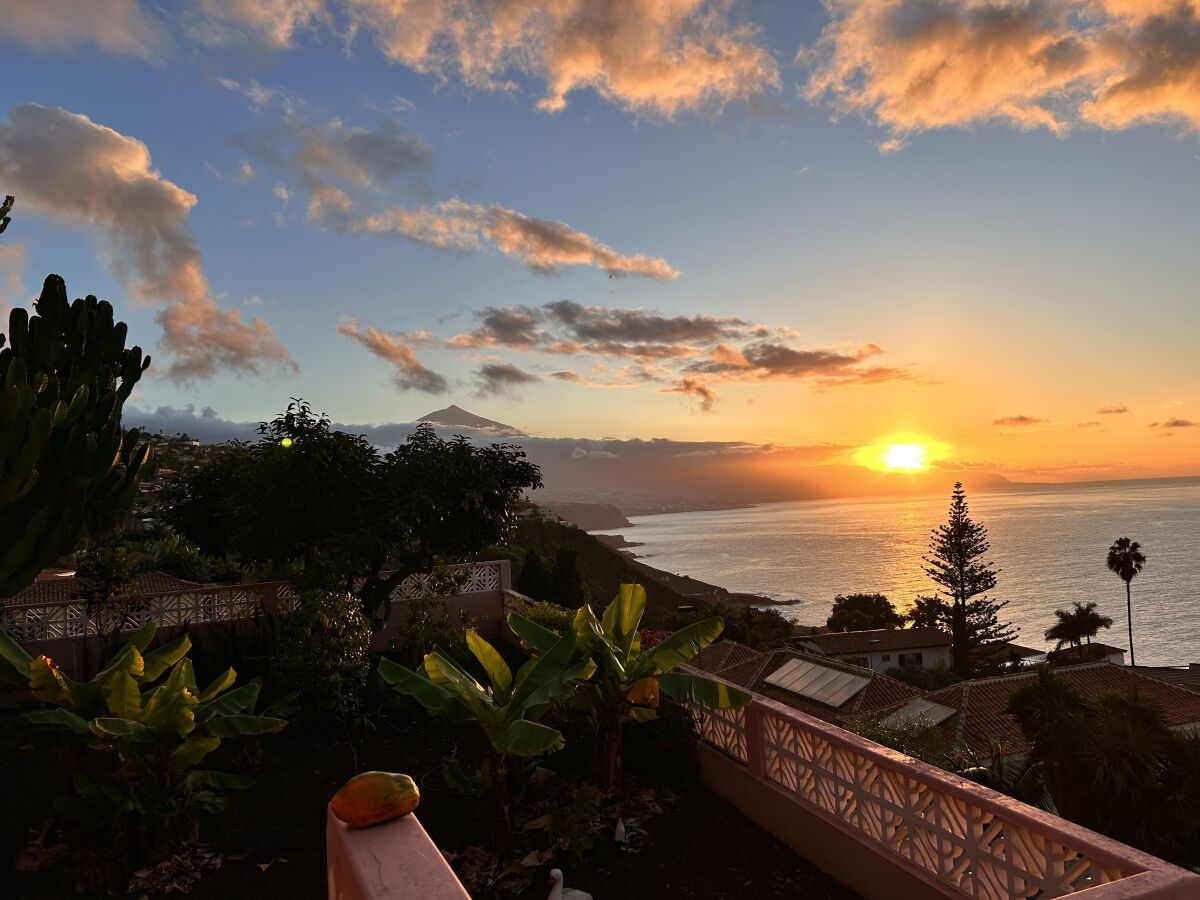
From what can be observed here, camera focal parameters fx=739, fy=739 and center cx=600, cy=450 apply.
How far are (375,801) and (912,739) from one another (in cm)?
1495

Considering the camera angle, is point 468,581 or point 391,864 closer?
point 391,864

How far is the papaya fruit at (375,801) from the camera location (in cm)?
239

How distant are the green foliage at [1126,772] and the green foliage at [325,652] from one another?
13553 mm

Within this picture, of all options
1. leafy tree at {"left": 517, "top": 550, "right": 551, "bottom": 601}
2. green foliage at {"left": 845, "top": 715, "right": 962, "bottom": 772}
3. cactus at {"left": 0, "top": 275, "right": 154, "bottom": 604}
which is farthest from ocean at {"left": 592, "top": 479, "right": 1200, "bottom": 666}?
cactus at {"left": 0, "top": 275, "right": 154, "bottom": 604}

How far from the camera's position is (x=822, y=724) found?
500 cm

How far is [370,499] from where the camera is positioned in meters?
9.56

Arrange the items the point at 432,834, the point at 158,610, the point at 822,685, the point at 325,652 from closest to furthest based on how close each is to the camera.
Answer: the point at 432,834
the point at 325,652
the point at 158,610
the point at 822,685

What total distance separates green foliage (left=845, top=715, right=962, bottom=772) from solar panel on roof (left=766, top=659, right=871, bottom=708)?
3335 mm

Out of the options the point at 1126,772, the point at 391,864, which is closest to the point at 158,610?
the point at 391,864

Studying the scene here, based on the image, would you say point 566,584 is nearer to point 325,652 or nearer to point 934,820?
point 325,652

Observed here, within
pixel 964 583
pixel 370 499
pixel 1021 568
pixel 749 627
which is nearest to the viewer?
pixel 370 499

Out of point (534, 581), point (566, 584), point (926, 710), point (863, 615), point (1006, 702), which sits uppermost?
point (534, 581)

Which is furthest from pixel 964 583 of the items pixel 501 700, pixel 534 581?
pixel 501 700

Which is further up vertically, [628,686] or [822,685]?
[628,686]
